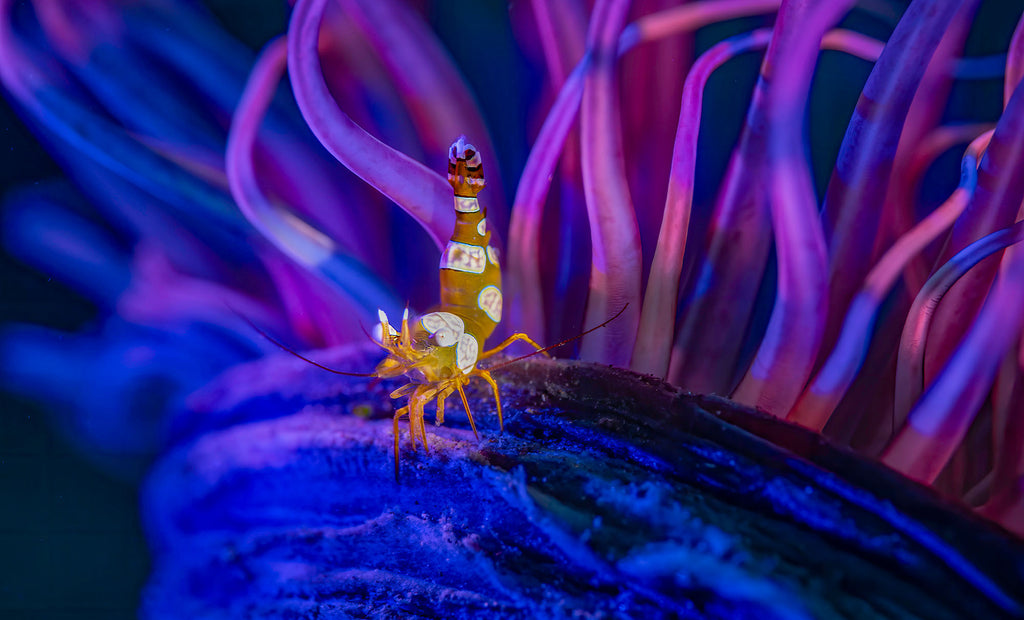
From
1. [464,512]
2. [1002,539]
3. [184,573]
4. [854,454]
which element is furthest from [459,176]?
[184,573]

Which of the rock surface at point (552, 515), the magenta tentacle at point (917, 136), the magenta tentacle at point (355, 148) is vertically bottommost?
the rock surface at point (552, 515)

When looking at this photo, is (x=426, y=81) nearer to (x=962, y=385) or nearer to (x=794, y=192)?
(x=794, y=192)

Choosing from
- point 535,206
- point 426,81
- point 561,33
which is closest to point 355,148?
point 426,81

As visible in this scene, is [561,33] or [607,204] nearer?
[607,204]

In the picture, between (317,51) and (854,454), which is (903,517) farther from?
(317,51)

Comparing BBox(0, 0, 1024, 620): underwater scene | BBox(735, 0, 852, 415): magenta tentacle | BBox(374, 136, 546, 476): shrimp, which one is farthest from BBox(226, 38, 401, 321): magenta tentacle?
BBox(735, 0, 852, 415): magenta tentacle

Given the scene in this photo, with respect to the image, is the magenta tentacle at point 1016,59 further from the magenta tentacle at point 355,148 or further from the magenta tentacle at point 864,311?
the magenta tentacle at point 355,148

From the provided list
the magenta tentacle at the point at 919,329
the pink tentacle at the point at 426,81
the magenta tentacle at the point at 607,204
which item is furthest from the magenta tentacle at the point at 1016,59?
the pink tentacle at the point at 426,81
